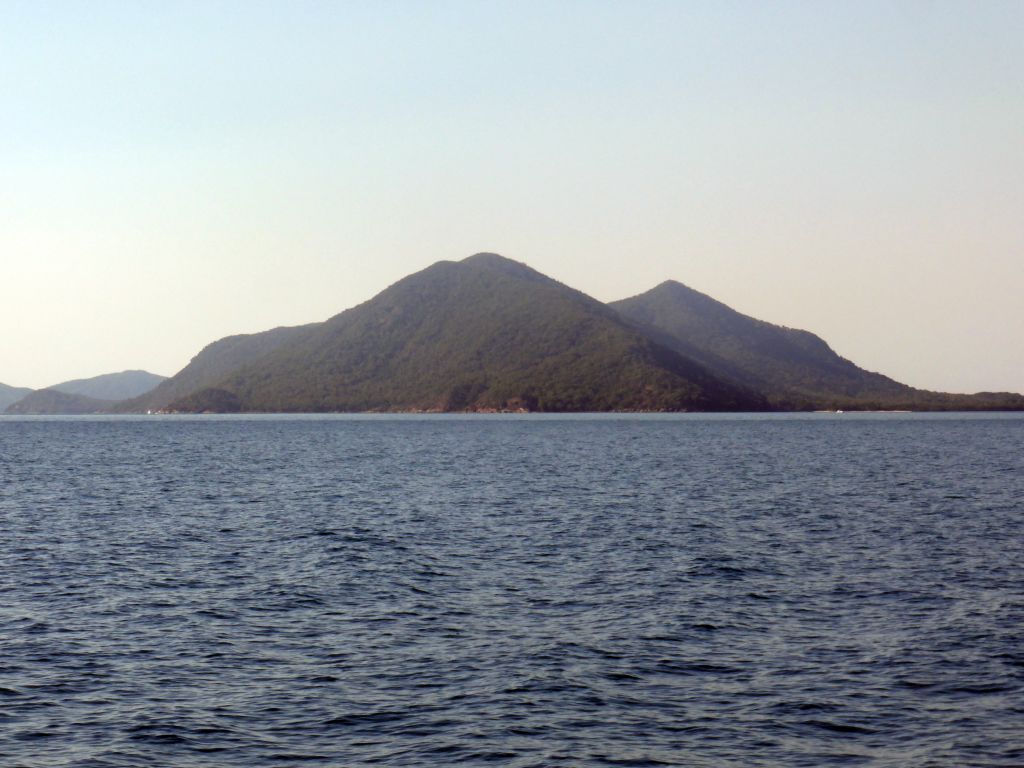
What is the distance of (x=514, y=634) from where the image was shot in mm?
29125

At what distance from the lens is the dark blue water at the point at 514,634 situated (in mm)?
20625

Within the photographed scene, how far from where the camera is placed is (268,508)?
65.6m

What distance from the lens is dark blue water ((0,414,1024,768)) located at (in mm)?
20625

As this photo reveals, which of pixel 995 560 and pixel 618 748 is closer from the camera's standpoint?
pixel 618 748

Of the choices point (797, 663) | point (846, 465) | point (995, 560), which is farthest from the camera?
point (846, 465)

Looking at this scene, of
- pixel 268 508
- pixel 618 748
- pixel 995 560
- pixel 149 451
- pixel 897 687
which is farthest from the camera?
pixel 149 451

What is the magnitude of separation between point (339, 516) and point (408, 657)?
34.7 metres

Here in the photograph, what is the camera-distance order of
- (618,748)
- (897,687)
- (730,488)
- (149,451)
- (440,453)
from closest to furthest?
(618,748)
(897,687)
(730,488)
(440,453)
(149,451)

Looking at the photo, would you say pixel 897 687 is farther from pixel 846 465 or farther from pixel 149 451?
pixel 149 451

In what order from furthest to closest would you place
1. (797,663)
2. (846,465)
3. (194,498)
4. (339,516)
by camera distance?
(846,465) → (194,498) → (339,516) → (797,663)

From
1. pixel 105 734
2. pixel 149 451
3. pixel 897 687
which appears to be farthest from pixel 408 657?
pixel 149 451

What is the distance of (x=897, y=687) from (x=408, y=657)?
37.5ft

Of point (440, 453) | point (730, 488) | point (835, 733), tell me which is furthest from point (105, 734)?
point (440, 453)

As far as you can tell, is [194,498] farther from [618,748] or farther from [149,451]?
[149,451]
